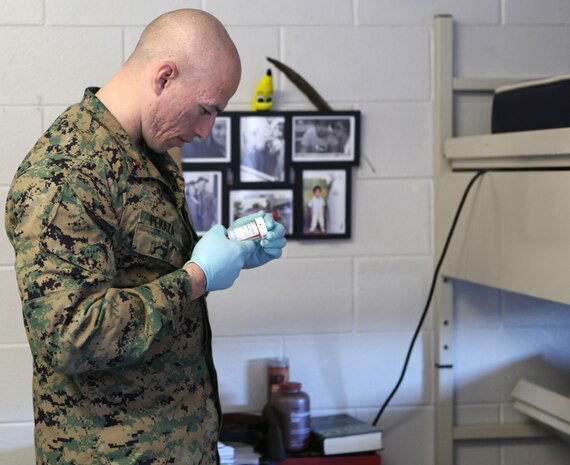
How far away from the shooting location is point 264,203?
242 cm

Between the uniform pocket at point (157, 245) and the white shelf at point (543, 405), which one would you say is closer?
the uniform pocket at point (157, 245)

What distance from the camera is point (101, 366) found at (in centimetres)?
131

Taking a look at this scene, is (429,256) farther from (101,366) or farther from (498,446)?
(101,366)

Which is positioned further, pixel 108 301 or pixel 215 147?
pixel 215 147

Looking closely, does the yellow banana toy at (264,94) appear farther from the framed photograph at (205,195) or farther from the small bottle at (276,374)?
the small bottle at (276,374)

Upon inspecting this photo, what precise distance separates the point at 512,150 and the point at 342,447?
0.84 metres

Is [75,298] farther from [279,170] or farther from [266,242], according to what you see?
[279,170]

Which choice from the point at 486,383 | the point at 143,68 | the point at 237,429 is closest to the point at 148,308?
the point at 143,68

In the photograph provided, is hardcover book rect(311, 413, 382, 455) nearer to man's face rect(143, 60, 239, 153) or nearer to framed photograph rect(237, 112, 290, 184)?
framed photograph rect(237, 112, 290, 184)

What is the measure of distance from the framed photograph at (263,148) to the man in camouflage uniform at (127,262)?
833mm

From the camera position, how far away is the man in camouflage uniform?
1.28m

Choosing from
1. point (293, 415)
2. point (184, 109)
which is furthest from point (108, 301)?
point (293, 415)

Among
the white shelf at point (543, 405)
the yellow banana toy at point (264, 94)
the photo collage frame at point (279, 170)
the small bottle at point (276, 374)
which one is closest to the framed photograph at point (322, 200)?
the photo collage frame at point (279, 170)

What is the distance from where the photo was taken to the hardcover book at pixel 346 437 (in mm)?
2230
